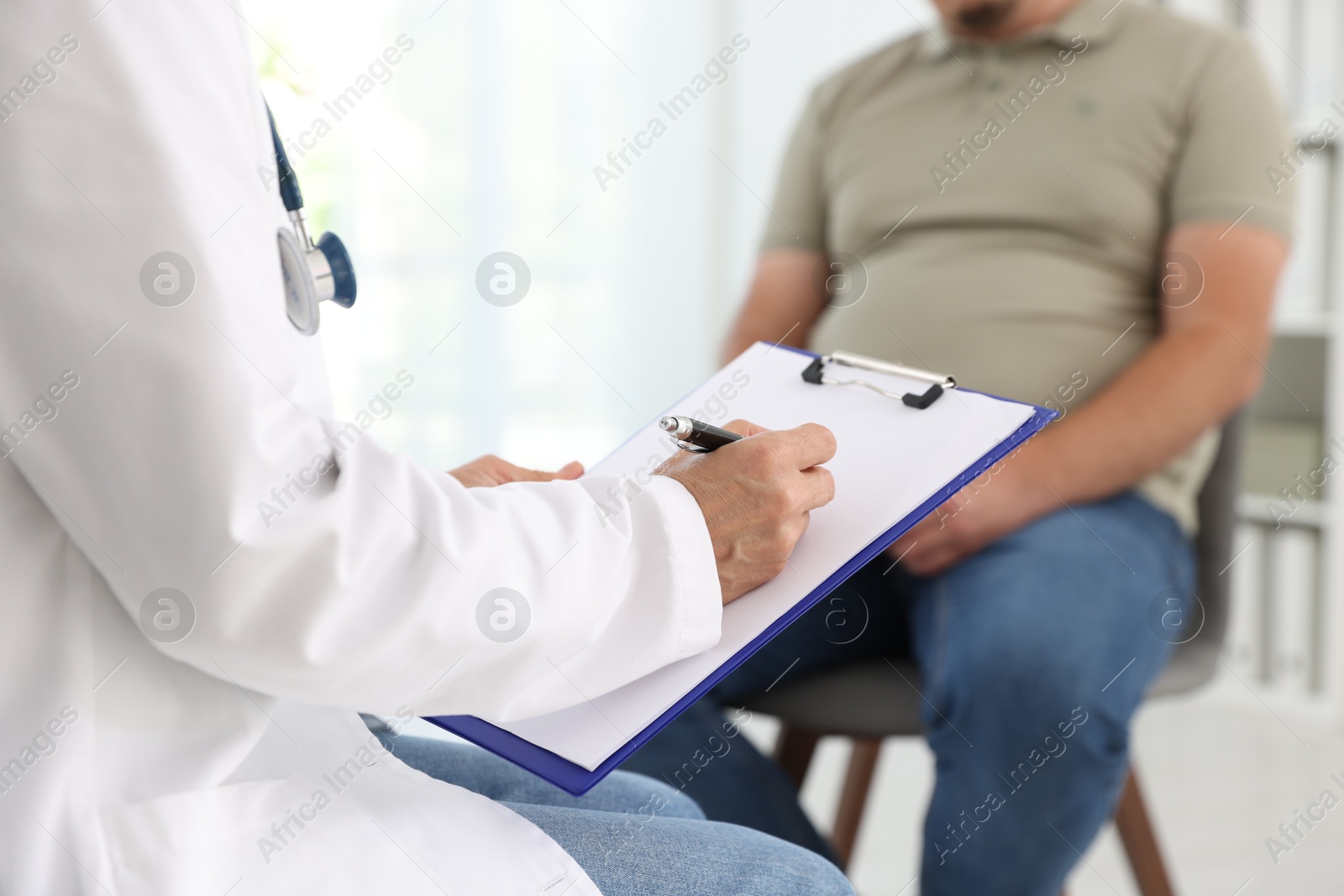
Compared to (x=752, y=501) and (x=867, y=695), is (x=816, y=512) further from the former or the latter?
(x=867, y=695)

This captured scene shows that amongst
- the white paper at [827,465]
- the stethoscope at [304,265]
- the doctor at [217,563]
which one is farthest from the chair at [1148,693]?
the stethoscope at [304,265]

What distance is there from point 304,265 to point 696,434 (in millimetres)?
228

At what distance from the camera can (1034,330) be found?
116cm

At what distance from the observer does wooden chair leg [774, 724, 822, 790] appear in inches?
47.1

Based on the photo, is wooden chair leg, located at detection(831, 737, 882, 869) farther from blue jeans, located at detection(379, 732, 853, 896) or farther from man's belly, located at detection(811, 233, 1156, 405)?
blue jeans, located at detection(379, 732, 853, 896)

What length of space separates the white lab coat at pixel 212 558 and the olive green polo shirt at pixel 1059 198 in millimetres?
762

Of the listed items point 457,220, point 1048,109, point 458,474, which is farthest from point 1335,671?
point 457,220

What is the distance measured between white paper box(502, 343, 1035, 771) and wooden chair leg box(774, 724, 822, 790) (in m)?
0.54

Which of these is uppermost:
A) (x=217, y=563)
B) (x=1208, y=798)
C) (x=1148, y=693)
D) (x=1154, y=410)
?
(x=217, y=563)

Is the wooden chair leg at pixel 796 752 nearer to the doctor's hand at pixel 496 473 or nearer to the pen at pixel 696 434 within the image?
the doctor's hand at pixel 496 473

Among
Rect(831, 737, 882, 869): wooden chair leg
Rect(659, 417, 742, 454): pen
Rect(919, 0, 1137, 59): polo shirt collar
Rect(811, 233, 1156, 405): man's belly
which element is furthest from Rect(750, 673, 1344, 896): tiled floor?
Rect(919, 0, 1137, 59): polo shirt collar

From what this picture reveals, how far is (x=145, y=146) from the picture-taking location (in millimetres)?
385

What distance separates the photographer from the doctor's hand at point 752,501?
561mm

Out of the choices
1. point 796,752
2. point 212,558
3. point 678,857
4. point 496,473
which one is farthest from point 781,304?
point 212,558
